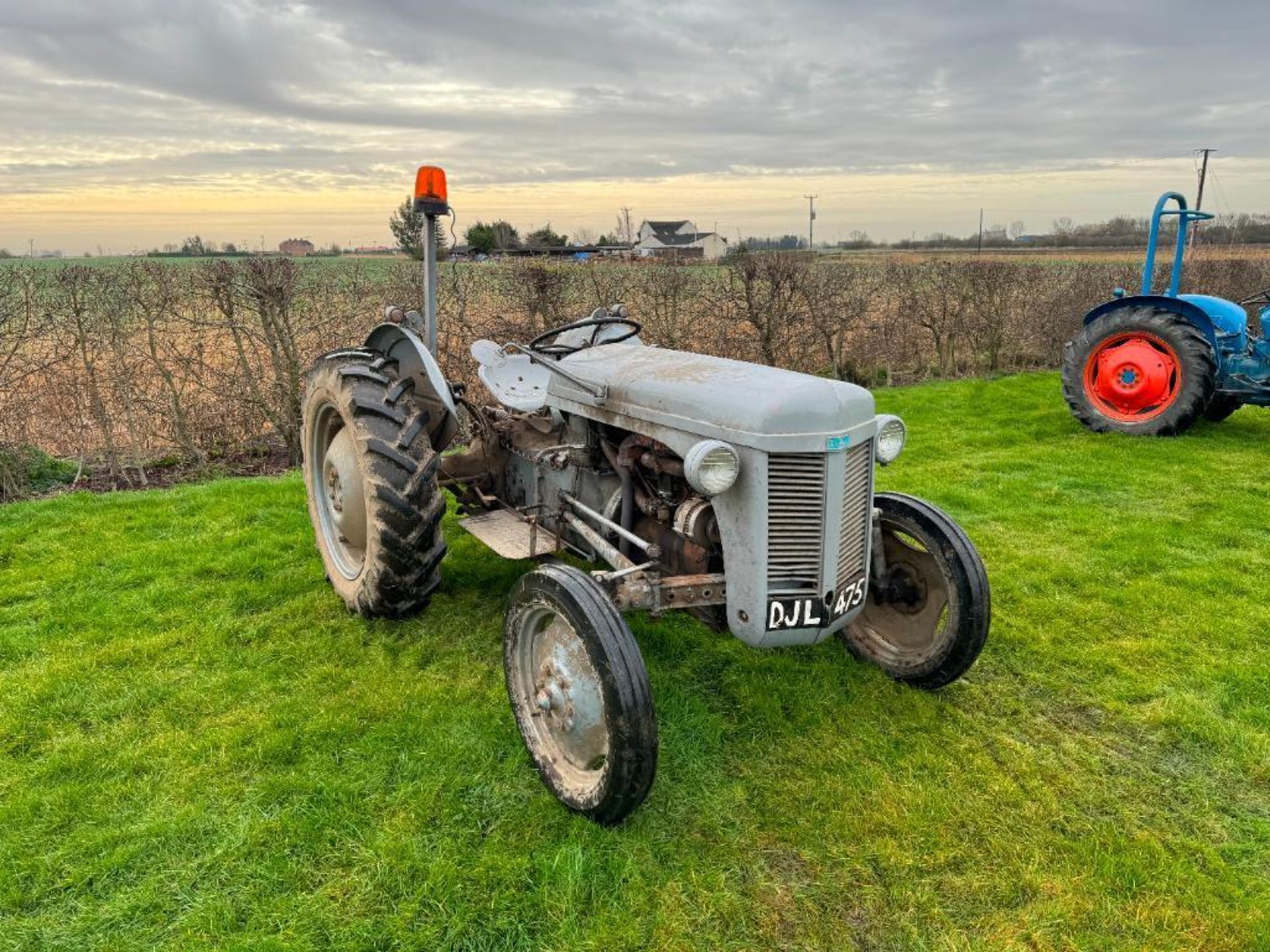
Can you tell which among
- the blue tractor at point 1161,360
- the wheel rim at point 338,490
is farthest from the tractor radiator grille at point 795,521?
the blue tractor at point 1161,360

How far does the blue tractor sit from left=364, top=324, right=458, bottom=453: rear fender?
6.34 meters

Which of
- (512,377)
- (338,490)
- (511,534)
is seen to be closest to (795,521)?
(511,534)

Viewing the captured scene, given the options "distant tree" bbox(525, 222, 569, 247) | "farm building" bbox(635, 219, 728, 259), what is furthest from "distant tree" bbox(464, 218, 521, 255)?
"farm building" bbox(635, 219, 728, 259)

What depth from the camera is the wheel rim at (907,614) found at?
10.6 feet

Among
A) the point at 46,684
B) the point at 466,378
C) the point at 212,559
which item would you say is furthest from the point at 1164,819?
the point at 466,378

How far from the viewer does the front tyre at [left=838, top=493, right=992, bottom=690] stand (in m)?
3.01

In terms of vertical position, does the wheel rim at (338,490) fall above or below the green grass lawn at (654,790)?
above

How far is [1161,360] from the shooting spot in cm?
727

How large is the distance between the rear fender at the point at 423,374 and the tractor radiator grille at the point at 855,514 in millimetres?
1889

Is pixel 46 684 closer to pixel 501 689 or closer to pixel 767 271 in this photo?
pixel 501 689

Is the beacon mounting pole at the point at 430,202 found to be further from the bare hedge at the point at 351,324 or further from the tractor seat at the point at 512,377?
the bare hedge at the point at 351,324

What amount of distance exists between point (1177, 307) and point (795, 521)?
6.52 meters

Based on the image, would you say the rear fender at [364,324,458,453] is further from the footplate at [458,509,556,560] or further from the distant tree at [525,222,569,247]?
the distant tree at [525,222,569,247]

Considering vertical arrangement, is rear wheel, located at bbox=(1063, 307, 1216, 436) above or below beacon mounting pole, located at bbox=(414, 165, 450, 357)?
below
